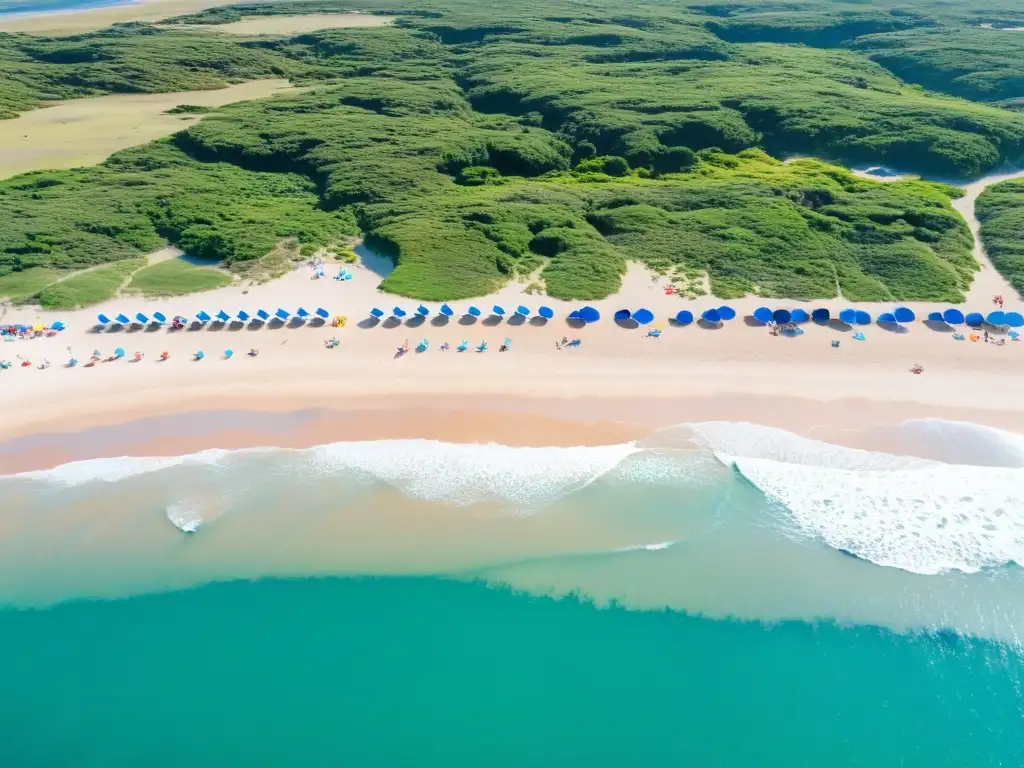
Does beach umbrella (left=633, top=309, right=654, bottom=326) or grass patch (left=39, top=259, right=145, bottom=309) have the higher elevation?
beach umbrella (left=633, top=309, right=654, bottom=326)

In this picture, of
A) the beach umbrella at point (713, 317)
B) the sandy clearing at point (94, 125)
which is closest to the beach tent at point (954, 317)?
the beach umbrella at point (713, 317)

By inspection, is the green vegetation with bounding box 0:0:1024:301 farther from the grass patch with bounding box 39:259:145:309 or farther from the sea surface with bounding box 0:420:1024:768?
the sea surface with bounding box 0:420:1024:768

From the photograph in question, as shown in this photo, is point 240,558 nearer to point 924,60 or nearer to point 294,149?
point 294,149

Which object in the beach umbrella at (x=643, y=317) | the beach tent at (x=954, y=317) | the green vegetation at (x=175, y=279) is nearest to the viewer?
the beach tent at (x=954, y=317)

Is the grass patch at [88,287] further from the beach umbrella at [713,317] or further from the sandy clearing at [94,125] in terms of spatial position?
the beach umbrella at [713,317]

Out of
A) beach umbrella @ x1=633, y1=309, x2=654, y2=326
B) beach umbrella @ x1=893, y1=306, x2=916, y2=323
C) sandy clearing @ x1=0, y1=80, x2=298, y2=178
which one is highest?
beach umbrella @ x1=893, y1=306, x2=916, y2=323

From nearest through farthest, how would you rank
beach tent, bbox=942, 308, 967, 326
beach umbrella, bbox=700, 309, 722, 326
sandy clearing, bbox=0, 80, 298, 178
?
beach tent, bbox=942, 308, 967, 326
beach umbrella, bbox=700, 309, 722, 326
sandy clearing, bbox=0, 80, 298, 178

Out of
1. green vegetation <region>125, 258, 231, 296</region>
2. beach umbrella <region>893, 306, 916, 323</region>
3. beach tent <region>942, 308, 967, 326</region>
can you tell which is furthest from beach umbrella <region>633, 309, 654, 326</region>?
green vegetation <region>125, 258, 231, 296</region>
